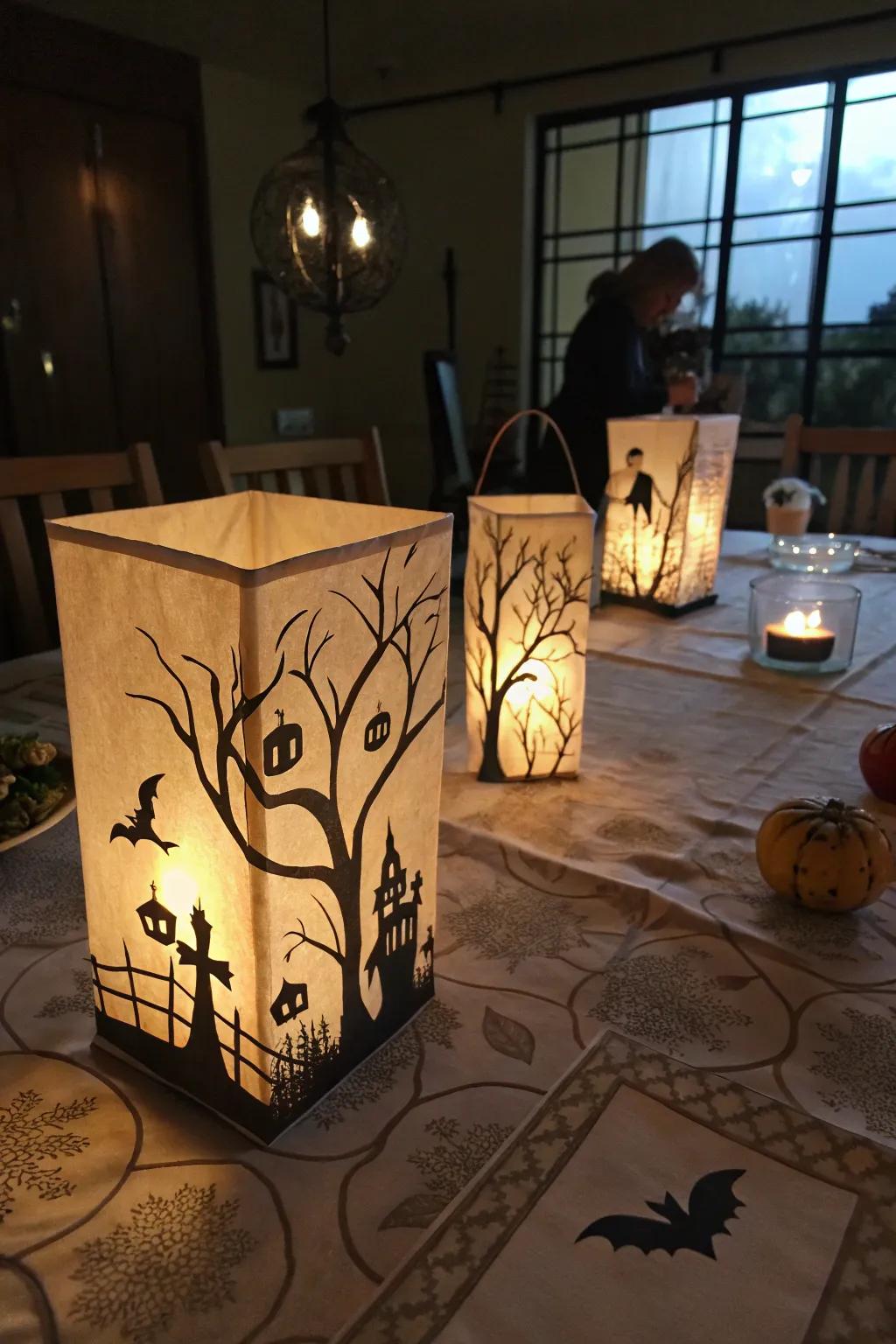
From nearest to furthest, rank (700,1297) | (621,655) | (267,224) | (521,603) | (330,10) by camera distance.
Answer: (700,1297), (521,603), (621,655), (267,224), (330,10)

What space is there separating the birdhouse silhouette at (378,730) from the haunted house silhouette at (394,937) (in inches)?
1.8

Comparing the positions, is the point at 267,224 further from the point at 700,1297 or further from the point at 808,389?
the point at 808,389

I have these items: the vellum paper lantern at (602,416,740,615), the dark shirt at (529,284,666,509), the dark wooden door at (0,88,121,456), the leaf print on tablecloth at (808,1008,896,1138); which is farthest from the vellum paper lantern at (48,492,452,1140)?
the dark wooden door at (0,88,121,456)

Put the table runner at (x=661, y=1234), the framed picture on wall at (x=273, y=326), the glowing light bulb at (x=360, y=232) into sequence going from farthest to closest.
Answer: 1. the framed picture on wall at (x=273, y=326)
2. the glowing light bulb at (x=360, y=232)
3. the table runner at (x=661, y=1234)

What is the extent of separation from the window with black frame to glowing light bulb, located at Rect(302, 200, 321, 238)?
2.26m

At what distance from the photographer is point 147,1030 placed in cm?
43

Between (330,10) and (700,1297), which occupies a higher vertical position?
(330,10)

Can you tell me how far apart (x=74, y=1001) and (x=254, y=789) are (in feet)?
0.80

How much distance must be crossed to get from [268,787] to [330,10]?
136 inches

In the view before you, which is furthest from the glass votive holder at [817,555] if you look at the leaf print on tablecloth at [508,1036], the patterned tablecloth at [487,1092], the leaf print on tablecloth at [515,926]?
the leaf print on tablecloth at [508,1036]

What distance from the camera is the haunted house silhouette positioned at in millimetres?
428

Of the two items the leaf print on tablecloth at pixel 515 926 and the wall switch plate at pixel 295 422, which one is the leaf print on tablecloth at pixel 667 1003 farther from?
the wall switch plate at pixel 295 422

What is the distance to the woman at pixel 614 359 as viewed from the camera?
6.36 ft

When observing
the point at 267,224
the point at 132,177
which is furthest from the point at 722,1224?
the point at 132,177
